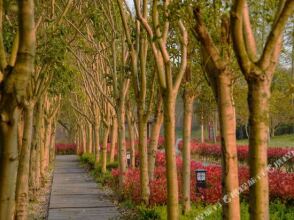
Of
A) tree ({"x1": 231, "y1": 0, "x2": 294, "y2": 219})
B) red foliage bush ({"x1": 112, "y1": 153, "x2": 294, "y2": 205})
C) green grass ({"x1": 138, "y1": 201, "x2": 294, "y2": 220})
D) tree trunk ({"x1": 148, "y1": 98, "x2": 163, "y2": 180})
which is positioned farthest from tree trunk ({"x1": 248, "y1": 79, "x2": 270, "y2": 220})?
tree trunk ({"x1": 148, "y1": 98, "x2": 163, "y2": 180})

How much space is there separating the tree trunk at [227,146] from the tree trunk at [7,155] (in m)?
2.10

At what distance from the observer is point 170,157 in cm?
721

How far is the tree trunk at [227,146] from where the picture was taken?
4.98m

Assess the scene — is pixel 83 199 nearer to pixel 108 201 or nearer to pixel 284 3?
Answer: pixel 108 201

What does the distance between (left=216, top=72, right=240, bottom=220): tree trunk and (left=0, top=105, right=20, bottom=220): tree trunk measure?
210 centimetres

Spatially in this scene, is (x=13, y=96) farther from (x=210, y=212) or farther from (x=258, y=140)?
(x=210, y=212)

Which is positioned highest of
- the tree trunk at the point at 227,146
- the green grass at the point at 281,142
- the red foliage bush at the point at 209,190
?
the tree trunk at the point at 227,146

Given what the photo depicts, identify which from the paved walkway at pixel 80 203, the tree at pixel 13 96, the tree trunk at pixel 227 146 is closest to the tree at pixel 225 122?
the tree trunk at pixel 227 146

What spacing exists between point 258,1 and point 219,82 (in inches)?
50.2

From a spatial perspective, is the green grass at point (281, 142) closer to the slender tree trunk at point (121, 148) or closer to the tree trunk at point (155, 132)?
the tree trunk at point (155, 132)

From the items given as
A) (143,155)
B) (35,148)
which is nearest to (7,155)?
(143,155)

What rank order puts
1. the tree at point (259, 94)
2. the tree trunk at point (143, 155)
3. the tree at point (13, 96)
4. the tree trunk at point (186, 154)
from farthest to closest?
the tree trunk at point (143, 155) < the tree trunk at point (186, 154) < the tree at point (259, 94) < the tree at point (13, 96)

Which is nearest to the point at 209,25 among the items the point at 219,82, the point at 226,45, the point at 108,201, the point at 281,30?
the point at 226,45

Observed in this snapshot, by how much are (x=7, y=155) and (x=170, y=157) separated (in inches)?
145
